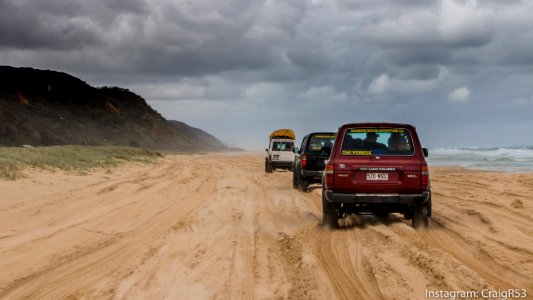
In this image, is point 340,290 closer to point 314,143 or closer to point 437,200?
point 437,200

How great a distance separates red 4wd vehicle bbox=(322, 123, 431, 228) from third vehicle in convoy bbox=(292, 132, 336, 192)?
6926 millimetres

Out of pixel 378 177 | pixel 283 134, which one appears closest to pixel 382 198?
pixel 378 177

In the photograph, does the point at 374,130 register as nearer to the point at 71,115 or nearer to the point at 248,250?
the point at 248,250

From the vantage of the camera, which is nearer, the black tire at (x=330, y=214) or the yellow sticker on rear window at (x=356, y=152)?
the yellow sticker on rear window at (x=356, y=152)

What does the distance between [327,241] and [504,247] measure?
250 cm

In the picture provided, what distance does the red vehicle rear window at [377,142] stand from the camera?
8.83m

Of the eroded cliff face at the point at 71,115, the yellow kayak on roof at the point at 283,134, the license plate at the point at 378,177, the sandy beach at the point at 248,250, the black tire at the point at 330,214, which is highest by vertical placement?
the eroded cliff face at the point at 71,115

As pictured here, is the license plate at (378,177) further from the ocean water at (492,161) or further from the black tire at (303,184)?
the ocean water at (492,161)

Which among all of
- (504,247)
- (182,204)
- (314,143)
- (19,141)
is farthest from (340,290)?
(19,141)

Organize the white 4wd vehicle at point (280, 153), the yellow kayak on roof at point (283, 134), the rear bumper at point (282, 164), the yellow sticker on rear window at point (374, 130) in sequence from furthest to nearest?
the yellow kayak on roof at point (283, 134) → the white 4wd vehicle at point (280, 153) → the rear bumper at point (282, 164) → the yellow sticker on rear window at point (374, 130)

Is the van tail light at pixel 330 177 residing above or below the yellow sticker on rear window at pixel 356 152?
below

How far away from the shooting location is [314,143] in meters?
16.9

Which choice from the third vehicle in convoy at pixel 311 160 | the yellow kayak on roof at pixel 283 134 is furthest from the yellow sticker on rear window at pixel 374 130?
the yellow kayak on roof at pixel 283 134

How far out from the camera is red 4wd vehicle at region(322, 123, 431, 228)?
28.2 ft
